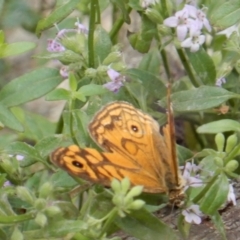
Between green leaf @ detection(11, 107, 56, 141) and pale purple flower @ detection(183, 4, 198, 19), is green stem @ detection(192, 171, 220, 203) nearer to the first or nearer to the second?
pale purple flower @ detection(183, 4, 198, 19)

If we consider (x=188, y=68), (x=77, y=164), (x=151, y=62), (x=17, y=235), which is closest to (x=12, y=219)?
(x=17, y=235)

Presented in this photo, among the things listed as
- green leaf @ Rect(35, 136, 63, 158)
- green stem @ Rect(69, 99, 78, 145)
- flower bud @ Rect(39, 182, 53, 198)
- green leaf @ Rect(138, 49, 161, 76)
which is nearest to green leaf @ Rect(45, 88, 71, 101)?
green stem @ Rect(69, 99, 78, 145)

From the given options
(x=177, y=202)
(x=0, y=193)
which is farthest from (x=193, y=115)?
(x=0, y=193)

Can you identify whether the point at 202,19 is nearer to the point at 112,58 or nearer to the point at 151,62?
the point at 112,58

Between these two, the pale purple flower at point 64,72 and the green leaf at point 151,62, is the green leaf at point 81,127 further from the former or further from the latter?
the green leaf at point 151,62

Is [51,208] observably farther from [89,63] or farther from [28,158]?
[89,63]

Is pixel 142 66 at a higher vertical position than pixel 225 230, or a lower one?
higher
